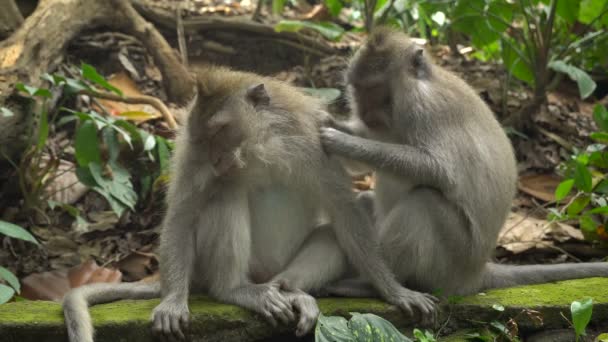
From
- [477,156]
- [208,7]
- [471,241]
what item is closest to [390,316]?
[471,241]

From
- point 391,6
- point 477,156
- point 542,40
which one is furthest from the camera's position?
point 391,6

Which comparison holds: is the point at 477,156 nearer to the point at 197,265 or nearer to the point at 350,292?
the point at 350,292

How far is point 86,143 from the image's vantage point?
22.2 ft

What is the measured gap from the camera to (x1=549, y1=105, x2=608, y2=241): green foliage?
6379 mm

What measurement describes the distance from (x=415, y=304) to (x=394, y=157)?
3.22 feet

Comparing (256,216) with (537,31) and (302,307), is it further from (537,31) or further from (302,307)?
(537,31)

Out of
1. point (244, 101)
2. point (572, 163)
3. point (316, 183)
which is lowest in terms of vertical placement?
point (572, 163)

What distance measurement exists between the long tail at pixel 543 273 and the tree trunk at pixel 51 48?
436 centimetres

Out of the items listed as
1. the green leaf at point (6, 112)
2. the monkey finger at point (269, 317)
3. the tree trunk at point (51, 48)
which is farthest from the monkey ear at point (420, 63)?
the tree trunk at point (51, 48)

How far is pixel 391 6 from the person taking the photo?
28.3 ft

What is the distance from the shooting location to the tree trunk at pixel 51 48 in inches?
273

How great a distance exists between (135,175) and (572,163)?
14.4 feet

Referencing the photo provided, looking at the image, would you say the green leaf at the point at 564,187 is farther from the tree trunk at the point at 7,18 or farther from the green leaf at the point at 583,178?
the tree trunk at the point at 7,18

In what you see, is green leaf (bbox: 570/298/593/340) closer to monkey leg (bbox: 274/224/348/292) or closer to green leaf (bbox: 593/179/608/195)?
monkey leg (bbox: 274/224/348/292)
